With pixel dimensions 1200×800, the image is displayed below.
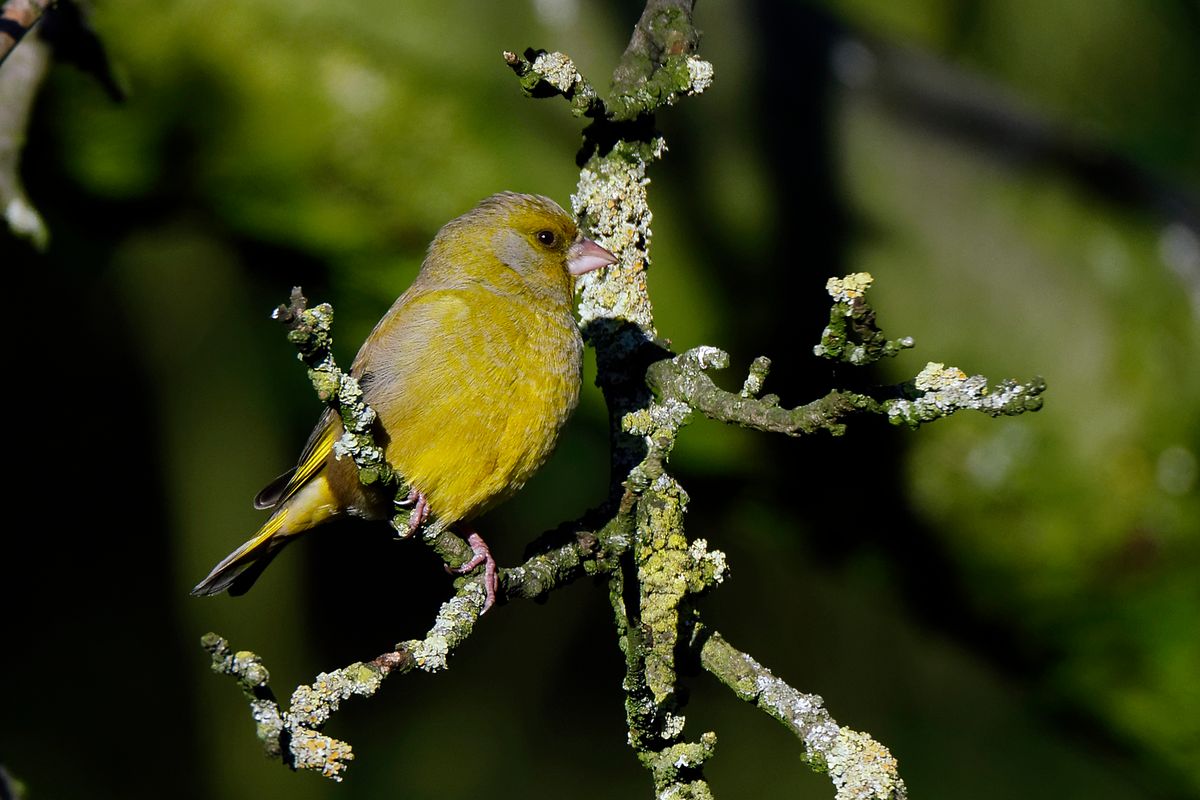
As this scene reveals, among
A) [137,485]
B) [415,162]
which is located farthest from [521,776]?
[415,162]

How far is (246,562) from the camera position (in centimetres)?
383

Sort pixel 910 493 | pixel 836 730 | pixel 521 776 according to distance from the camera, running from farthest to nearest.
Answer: pixel 521 776
pixel 910 493
pixel 836 730

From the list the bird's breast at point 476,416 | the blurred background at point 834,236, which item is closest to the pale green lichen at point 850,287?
the bird's breast at point 476,416

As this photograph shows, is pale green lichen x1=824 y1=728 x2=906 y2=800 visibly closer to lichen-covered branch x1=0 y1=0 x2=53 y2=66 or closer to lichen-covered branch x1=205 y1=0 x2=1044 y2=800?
lichen-covered branch x1=205 y1=0 x2=1044 y2=800

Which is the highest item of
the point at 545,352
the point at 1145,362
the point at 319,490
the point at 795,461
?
the point at 1145,362

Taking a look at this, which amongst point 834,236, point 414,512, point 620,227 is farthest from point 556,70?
point 834,236

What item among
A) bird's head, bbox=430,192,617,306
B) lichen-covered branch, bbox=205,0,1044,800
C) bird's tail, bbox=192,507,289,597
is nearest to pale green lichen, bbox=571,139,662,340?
lichen-covered branch, bbox=205,0,1044,800

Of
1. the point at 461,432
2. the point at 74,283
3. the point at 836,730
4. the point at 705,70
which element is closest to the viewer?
the point at 836,730

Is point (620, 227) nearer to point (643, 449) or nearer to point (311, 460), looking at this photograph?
point (643, 449)

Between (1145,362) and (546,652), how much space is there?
407 cm

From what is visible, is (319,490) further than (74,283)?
No

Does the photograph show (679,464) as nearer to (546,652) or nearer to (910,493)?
(910,493)

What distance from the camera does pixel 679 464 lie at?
454 centimetres

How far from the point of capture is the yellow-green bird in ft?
10.6
